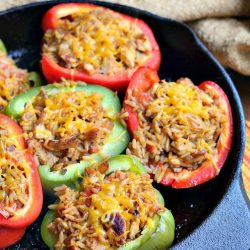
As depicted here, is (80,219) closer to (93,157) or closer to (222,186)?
(93,157)

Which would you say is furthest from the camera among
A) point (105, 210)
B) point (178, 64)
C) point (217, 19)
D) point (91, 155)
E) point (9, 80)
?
point (217, 19)

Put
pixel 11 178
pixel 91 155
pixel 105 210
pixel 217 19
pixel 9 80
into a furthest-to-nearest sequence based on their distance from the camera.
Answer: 1. pixel 217 19
2. pixel 9 80
3. pixel 91 155
4. pixel 11 178
5. pixel 105 210

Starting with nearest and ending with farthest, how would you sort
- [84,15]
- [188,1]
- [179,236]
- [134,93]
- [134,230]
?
[134,230] < [179,236] < [134,93] < [84,15] < [188,1]

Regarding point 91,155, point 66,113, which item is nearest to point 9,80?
point 66,113

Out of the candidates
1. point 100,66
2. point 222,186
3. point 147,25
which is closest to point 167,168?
point 222,186

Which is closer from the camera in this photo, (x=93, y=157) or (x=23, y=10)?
(x=93, y=157)

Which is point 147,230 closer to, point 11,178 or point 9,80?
point 11,178

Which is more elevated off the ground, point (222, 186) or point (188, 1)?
point (188, 1)

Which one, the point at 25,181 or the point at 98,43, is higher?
A: the point at 98,43
